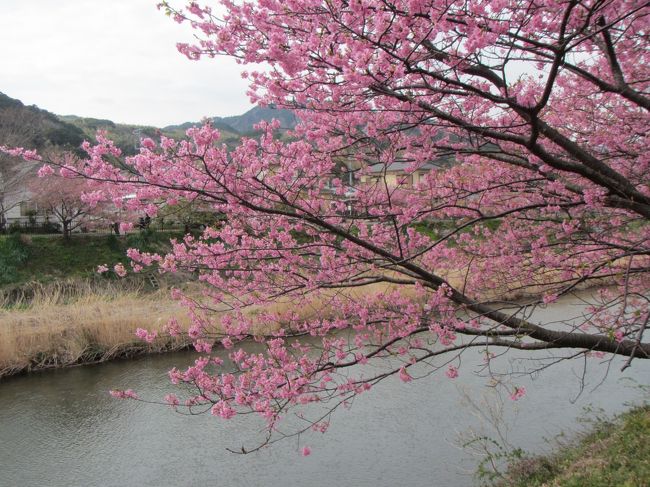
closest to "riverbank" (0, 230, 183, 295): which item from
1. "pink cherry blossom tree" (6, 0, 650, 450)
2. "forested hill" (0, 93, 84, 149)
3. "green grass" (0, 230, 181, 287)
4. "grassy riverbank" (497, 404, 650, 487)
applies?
"green grass" (0, 230, 181, 287)

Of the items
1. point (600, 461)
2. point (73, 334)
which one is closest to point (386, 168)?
point (600, 461)

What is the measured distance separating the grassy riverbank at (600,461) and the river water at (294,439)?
1.84 feet

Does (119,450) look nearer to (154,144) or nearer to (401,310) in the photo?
(401,310)

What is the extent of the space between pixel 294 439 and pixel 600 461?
13.3 feet

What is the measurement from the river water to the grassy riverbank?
1.84 ft

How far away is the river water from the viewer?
6.07 m

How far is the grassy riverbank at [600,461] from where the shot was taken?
382 centimetres

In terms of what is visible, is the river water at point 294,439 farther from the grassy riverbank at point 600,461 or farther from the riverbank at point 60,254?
the riverbank at point 60,254

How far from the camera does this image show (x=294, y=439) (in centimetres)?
702

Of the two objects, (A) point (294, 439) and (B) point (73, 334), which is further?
(B) point (73, 334)

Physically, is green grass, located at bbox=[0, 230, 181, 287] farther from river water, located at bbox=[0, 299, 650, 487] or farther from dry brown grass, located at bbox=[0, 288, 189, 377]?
river water, located at bbox=[0, 299, 650, 487]

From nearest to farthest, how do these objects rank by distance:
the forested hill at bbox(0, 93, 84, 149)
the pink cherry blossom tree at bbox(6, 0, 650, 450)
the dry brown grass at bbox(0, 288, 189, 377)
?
the pink cherry blossom tree at bbox(6, 0, 650, 450) < the dry brown grass at bbox(0, 288, 189, 377) < the forested hill at bbox(0, 93, 84, 149)

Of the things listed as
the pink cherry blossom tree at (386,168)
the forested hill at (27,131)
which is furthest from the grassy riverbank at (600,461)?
the forested hill at (27,131)

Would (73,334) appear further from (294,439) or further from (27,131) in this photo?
(27,131)
